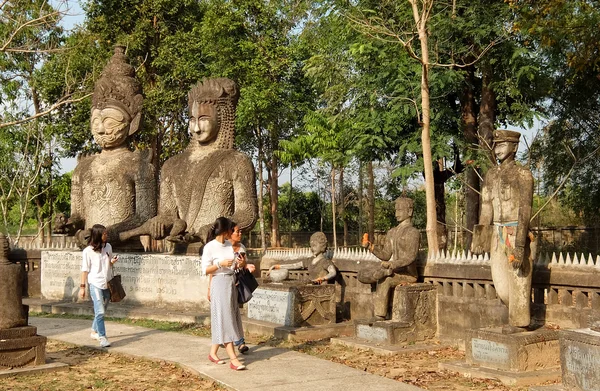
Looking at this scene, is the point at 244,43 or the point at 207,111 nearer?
the point at 207,111

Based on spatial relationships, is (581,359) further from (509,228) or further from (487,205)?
(487,205)

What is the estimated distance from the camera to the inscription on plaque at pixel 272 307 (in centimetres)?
1037

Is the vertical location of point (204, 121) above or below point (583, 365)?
above

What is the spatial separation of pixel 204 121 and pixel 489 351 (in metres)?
6.43

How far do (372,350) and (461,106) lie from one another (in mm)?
13704

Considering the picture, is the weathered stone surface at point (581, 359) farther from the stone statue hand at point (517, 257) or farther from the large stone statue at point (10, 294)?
the large stone statue at point (10, 294)

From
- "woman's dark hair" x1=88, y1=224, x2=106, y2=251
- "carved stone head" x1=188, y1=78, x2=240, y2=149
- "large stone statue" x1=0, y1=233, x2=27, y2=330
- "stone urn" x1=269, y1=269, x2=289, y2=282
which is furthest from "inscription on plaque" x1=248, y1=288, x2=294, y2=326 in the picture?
"large stone statue" x1=0, y1=233, x2=27, y2=330

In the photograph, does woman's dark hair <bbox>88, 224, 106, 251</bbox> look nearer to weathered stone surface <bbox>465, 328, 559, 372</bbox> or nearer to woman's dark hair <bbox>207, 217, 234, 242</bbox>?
woman's dark hair <bbox>207, 217, 234, 242</bbox>

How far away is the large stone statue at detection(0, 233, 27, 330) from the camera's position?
8.15 metres

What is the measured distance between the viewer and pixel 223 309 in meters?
7.90

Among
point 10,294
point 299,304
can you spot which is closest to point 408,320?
point 299,304

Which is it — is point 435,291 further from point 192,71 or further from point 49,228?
point 49,228

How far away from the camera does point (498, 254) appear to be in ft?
26.2

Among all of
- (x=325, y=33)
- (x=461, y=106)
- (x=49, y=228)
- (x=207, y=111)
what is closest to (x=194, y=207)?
(x=207, y=111)
